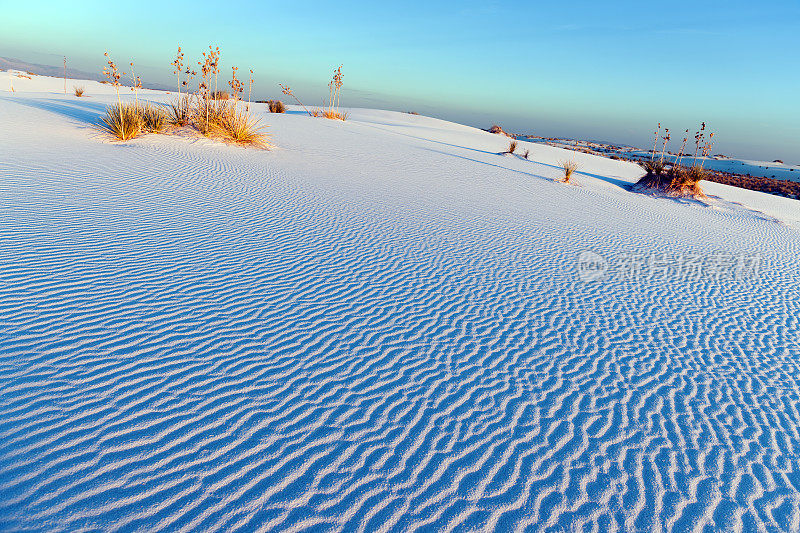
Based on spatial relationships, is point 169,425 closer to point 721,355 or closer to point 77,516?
point 77,516

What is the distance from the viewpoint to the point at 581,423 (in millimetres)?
2770

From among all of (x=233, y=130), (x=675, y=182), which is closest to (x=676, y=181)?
(x=675, y=182)

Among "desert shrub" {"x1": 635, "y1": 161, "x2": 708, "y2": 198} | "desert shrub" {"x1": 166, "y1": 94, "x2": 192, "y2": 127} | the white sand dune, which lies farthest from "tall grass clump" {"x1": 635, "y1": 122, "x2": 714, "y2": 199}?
"desert shrub" {"x1": 166, "y1": 94, "x2": 192, "y2": 127}

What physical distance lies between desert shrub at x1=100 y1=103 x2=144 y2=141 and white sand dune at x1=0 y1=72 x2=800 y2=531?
359cm

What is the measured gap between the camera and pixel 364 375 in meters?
3.02

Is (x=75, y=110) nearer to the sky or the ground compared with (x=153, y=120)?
nearer to the ground

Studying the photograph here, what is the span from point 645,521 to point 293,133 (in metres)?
15.9

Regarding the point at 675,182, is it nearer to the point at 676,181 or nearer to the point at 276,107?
the point at 676,181

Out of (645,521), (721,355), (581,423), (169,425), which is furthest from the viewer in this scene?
(721,355)

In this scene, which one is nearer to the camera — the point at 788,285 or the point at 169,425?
the point at 169,425

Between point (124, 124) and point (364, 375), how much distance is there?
10.7 metres

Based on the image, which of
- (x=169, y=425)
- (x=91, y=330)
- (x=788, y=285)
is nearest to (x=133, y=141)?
(x=91, y=330)

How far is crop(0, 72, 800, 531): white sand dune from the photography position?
2.07 metres

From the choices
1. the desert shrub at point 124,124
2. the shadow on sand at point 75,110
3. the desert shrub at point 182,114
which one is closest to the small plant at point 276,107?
the shadow on sand at point 75,110
